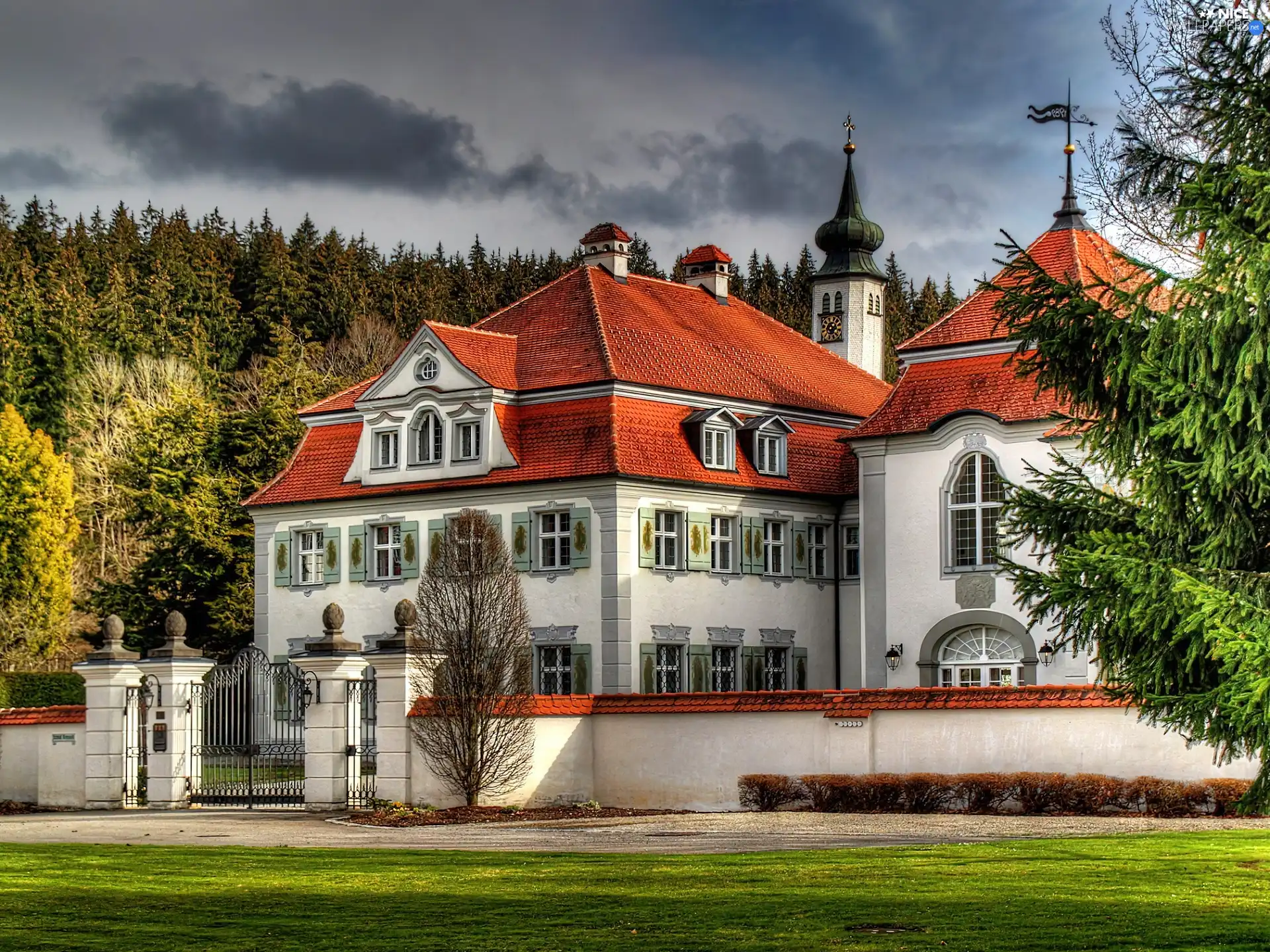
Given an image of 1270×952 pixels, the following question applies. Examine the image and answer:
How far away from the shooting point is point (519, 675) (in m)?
26.3

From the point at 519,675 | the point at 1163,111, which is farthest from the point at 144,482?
the point at 1163,111

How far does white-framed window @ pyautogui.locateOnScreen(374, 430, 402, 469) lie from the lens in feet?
135

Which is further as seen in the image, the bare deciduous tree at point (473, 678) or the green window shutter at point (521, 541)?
the green window shutter at point (521, 541)

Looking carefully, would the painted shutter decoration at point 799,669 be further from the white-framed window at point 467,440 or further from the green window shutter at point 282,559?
the green window shutter at point 282,559

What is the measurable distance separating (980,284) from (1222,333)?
2.24m

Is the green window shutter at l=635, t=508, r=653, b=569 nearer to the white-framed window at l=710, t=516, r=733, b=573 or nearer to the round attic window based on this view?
the white-framed window at l=710, t=516, r=733, b=573

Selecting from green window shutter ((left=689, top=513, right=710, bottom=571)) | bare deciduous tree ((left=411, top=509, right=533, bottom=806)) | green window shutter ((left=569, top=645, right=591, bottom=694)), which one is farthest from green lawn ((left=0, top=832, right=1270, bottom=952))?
green window shutter ((left=689, top=513, right=710, bottom=571))

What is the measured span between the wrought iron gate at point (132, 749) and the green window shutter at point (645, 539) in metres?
11.8

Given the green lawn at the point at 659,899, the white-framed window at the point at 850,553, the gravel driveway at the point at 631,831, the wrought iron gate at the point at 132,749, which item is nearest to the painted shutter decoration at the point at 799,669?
the white-framed window at the point at 850,553

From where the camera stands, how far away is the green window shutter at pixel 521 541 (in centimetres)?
3878

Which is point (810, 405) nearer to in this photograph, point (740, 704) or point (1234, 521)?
point (740, 704)

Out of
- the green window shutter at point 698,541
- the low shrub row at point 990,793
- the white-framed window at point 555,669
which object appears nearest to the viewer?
the low shrub row at point 990,793

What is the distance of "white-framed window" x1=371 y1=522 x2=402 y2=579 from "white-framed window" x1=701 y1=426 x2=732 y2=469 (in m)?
6.58

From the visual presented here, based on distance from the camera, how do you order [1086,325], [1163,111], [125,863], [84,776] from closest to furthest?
1. [1086,325]
2. [125,863]
3. [1163,111]
4. [84,776]
